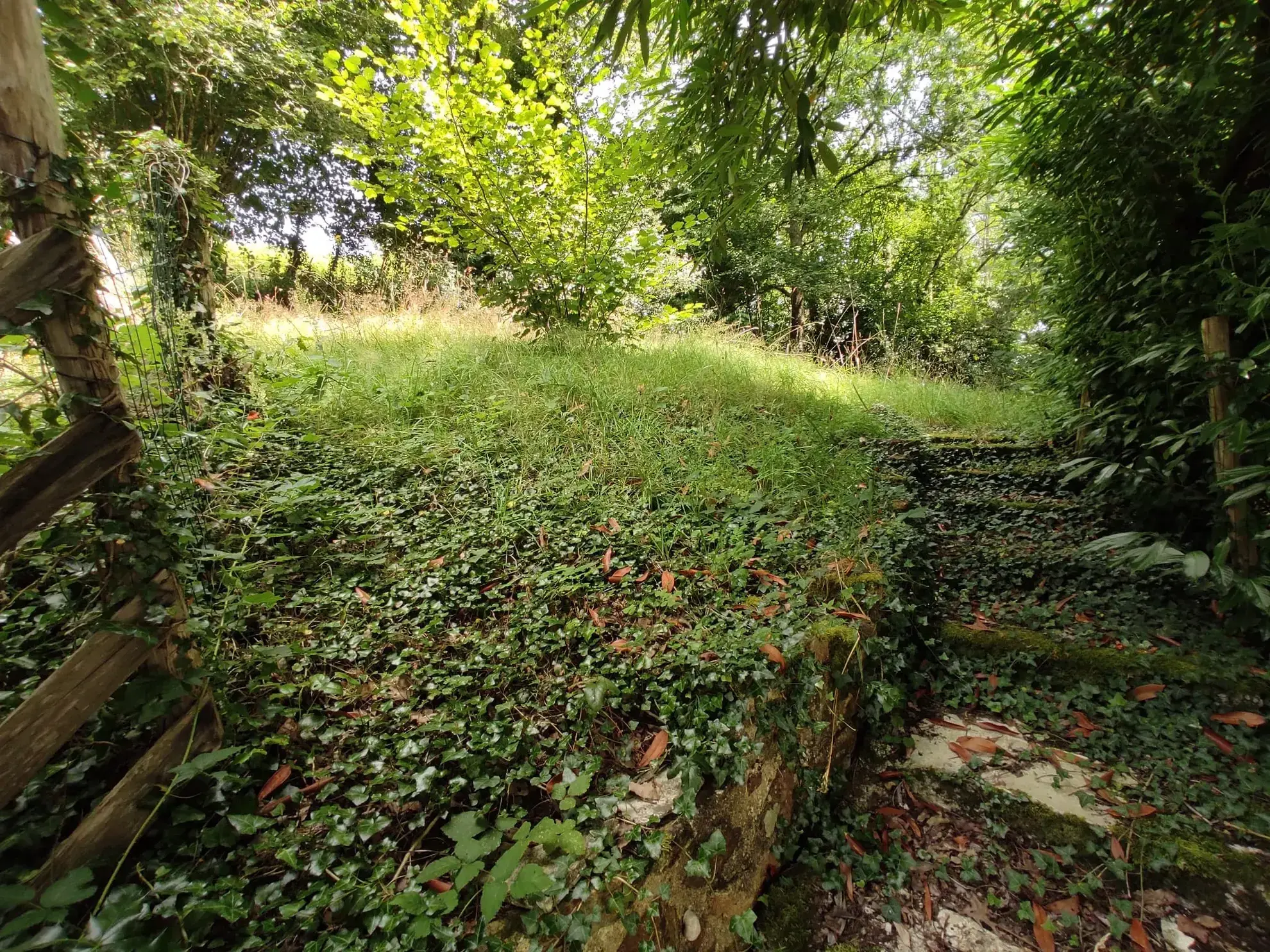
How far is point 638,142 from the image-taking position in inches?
158

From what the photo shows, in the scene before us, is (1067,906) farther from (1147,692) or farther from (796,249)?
(796,249)

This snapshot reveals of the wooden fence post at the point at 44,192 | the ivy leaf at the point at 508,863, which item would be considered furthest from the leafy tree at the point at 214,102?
the ivy leaf at the point at 508,863

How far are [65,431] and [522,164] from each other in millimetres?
4057

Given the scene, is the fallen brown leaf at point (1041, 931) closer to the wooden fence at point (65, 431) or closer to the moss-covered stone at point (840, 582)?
the moss-covered stone at point (840, 582)

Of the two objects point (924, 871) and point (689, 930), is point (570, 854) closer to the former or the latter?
point (689, 930)

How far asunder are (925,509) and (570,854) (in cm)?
242

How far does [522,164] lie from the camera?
13.8ft

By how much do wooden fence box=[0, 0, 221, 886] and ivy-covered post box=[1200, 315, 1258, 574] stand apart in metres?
3.43

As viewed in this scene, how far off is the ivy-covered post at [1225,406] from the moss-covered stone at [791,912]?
2032mm

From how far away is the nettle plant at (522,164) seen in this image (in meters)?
3.75

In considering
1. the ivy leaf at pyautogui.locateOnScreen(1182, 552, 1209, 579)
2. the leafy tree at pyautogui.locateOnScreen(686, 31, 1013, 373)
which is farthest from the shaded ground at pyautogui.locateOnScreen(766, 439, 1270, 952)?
the leafy tree at pyautogui.locateOnScreen(686, 31, 1013, 373)

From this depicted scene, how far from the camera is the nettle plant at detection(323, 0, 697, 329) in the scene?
375cm

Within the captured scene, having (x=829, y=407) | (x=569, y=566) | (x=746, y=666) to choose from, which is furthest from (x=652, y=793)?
(x=829, y=407)

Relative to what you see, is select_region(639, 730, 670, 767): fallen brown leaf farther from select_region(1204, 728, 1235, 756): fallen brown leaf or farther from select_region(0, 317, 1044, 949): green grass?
select_region(1204, 728, 1235, 756): fallen brown leaf
